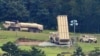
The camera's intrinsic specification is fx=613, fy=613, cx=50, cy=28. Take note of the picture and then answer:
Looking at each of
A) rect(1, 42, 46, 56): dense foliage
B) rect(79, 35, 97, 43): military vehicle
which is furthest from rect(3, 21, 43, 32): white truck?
rect(1, 42, 46, 56): dense foliage

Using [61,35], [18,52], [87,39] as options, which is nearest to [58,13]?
[87,39]

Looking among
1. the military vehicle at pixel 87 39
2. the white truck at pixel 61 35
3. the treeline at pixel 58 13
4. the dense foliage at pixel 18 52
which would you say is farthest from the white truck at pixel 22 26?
the dense foliage at pixel 18 52

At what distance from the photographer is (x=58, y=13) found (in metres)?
89.3

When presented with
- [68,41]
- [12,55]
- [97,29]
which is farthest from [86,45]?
[12,55]

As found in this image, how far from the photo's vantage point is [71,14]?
8781 cm

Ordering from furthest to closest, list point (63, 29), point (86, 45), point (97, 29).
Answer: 1. point (97, 29)
2. point (63, 29)
3. point (86, 45)

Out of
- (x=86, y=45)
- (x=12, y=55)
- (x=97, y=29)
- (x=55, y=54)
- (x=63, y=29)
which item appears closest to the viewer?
(x=12, y=55)

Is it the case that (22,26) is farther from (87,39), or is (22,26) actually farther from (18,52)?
(18,52)

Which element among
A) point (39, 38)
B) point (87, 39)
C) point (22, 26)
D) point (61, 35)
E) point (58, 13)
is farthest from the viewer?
point (58, 13)

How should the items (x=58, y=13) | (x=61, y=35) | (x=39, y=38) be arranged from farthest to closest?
1. (x=58, y=13)
2. (x=39, y=38)
3. (x=61, y=35)

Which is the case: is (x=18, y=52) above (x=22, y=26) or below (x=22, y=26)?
below

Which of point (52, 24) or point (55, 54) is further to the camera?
point (52, 24)

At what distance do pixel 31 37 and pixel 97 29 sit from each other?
1453 cm

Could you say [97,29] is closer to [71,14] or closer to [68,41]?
[71,14]
